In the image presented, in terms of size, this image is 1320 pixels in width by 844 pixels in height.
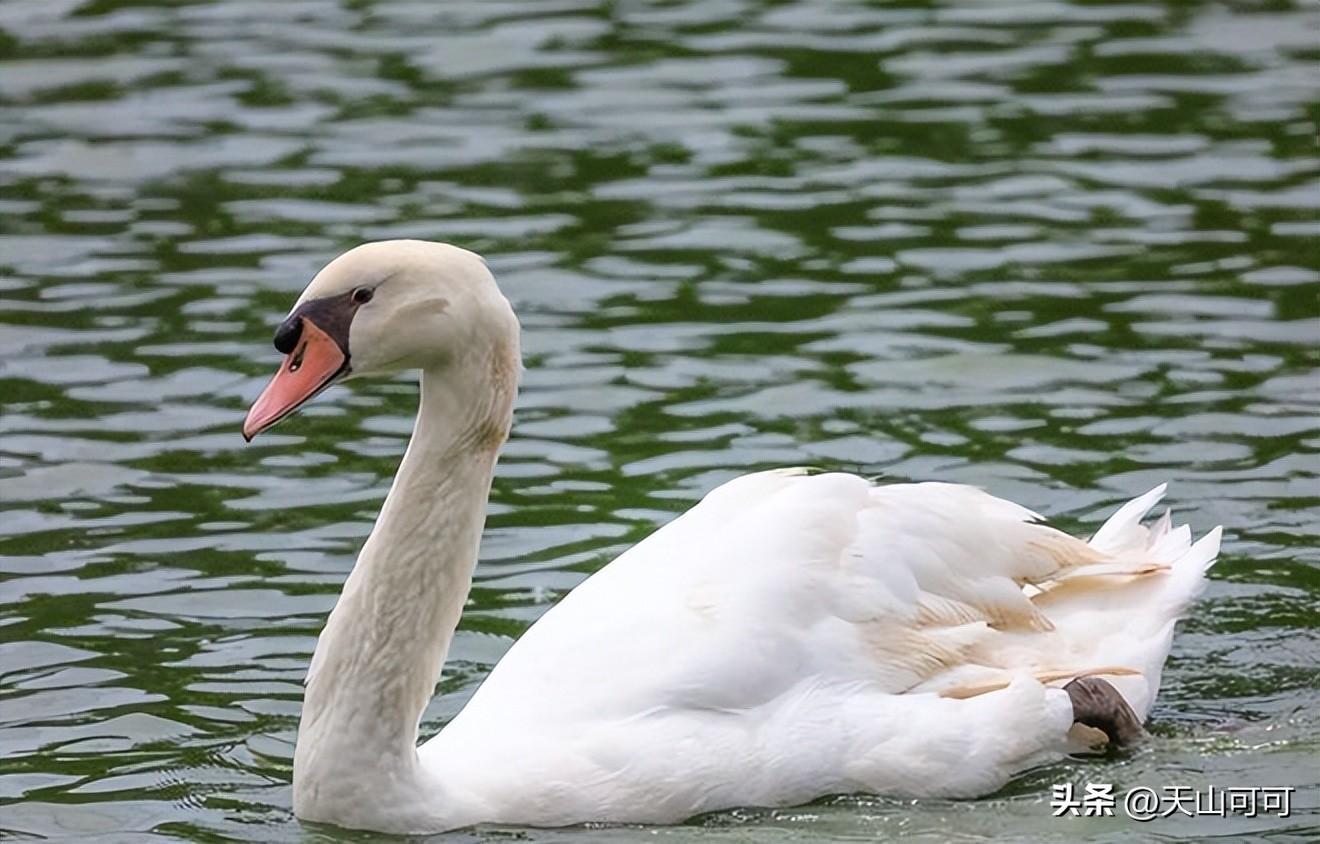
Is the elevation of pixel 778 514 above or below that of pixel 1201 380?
above

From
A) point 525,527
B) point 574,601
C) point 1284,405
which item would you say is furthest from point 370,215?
point 574,601

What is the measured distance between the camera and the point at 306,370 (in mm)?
7395

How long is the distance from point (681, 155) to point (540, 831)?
786cm

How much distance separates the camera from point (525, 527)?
405 inches

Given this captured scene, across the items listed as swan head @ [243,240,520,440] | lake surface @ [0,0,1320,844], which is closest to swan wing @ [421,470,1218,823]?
lake surface @ [0,0,1320,844]

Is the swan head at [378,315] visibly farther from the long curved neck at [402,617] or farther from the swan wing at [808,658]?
the swan wing at [808,658]

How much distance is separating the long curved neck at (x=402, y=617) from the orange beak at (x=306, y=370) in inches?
11.7

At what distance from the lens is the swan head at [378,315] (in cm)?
737

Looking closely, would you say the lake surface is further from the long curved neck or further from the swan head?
the swan head

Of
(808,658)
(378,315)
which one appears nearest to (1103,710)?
(808,658)

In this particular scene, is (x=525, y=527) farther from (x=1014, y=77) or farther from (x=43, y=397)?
(x=1014, y=77)

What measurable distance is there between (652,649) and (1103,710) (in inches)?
52.7

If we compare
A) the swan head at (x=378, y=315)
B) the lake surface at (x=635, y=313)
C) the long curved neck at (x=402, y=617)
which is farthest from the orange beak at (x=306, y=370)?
the lake surface at (x=635, y=313)

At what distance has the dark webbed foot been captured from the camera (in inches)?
311
